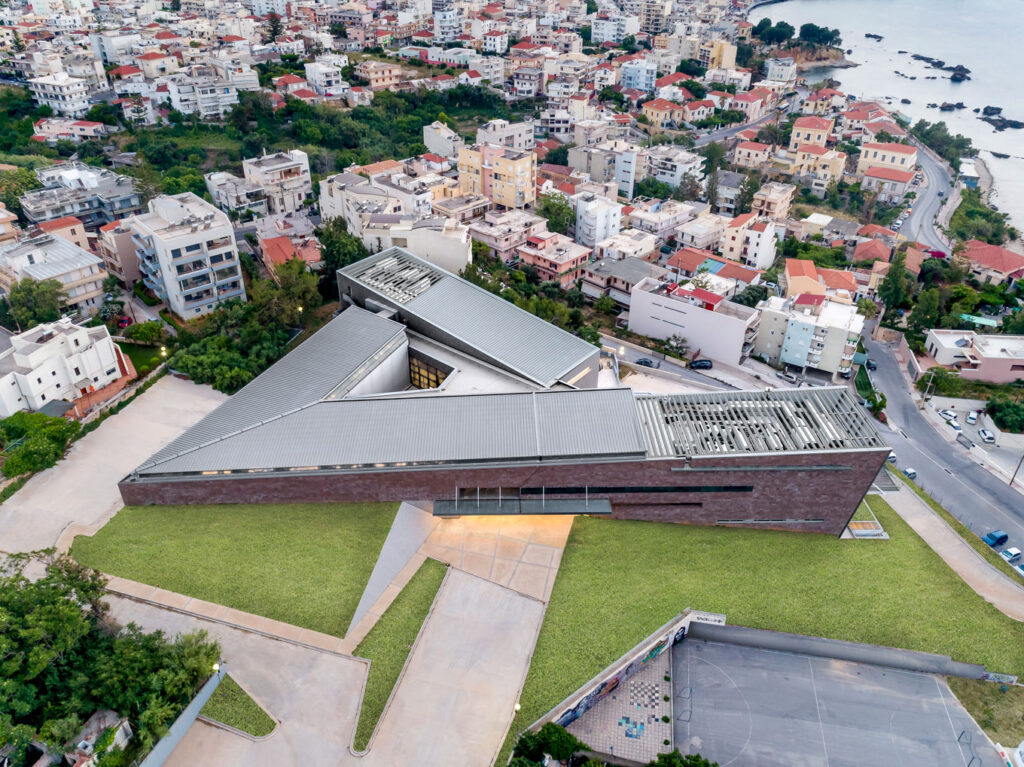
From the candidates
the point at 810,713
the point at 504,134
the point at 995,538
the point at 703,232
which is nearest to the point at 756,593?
the point at 810,713

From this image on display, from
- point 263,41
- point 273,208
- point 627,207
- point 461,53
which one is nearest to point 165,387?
point 273,208

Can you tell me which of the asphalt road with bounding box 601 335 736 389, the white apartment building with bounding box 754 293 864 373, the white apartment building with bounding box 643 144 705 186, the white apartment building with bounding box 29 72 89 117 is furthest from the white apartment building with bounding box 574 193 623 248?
the white apartment building with bounding box 29 72 89 117

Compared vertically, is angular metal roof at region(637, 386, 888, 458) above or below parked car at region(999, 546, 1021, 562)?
above

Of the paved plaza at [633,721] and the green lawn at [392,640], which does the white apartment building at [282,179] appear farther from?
the paved plaza at [633,721]

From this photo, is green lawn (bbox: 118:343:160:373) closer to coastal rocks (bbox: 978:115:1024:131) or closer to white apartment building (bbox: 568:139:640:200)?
white apartment building (bbox: 568:139:640:200)

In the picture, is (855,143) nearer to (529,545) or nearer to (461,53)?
(461,53)
